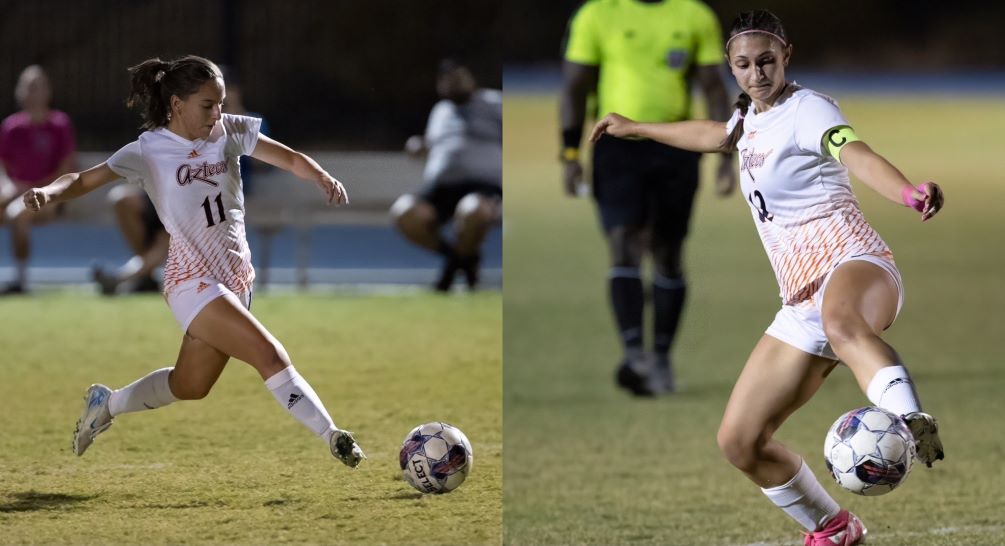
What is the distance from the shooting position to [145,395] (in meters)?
4.74

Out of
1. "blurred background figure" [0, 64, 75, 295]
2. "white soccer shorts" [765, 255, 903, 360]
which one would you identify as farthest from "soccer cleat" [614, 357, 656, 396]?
"white soccer shorts" [765, 255, 903, 360]

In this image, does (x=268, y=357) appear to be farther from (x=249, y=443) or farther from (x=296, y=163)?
(x=249, y=443)

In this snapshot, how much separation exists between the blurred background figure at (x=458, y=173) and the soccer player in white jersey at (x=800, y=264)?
16.8 feet

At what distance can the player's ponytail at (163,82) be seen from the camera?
425cm

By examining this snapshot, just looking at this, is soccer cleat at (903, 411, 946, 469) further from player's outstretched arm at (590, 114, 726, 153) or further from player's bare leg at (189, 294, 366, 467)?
player's bare leg at (189, 294, 366, 467)

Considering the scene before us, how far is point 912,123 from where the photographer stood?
Result: 2789 centimetres

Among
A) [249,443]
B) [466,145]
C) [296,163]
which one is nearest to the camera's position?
[296,163]

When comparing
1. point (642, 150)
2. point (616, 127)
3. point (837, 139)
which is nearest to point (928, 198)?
point (837, 139)

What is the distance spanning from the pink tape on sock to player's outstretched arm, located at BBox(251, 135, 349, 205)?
1.66 m

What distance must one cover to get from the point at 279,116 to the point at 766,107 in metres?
13.7

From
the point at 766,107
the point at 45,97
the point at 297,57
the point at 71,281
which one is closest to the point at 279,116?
the point at 297,57

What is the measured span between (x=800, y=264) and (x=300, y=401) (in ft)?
4.95

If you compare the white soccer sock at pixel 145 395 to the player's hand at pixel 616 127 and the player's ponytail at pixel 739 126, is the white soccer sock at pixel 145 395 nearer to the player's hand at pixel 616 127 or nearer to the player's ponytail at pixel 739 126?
the player's hand at pixel 616 127

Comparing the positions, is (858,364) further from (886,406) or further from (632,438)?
(632,438)
